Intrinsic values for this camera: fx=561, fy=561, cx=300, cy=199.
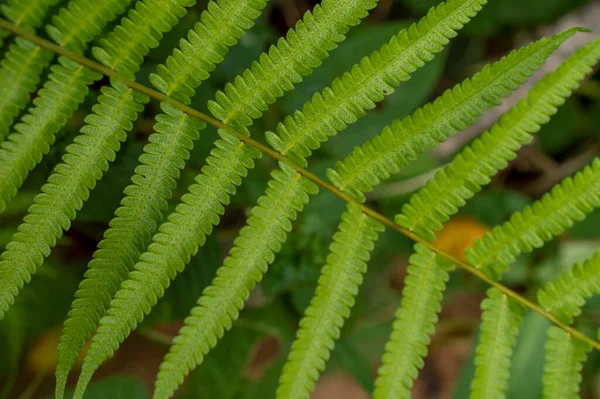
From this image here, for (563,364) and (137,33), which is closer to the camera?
(137,33)

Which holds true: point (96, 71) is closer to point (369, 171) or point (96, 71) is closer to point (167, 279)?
point (167, 279)

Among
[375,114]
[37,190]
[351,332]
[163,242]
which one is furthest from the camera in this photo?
[351,332]

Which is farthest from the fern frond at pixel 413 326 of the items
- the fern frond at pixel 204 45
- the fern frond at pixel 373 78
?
the fern frond at pixel 204 45

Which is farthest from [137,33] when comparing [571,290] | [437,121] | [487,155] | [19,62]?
[571,290]

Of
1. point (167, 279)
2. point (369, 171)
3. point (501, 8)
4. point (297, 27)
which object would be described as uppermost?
point (501, 8)

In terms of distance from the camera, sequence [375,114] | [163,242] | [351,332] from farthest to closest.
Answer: [351,332]
[375,114]
[163,242]

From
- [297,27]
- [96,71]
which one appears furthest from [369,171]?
[96,71]

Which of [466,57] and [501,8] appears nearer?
[501,8]

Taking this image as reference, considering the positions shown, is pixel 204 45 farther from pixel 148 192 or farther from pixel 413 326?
pixel 413 326

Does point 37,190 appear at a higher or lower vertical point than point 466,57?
lower
